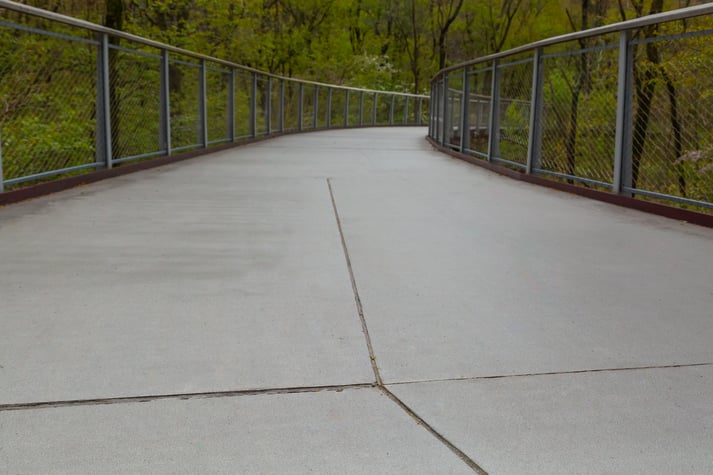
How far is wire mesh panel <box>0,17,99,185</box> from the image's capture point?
6.73 metres

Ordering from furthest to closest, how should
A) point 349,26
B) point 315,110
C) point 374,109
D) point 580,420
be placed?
point 349,26, point 374,109, point 315,110, point 580,420

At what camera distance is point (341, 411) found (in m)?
2.13

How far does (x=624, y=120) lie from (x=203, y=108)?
6.76 metres

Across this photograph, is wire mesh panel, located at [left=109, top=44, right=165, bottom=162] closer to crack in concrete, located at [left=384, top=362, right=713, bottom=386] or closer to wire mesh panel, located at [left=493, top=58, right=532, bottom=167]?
wire mesh panel, located at [left=493, top=58, right=532, bottom=167]

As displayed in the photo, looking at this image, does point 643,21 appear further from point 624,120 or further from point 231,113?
point 231,113

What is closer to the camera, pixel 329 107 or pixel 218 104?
pixel 218 104

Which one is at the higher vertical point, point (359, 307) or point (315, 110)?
point (315, 110)

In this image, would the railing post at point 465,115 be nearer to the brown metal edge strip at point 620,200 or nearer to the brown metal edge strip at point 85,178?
the brown metal edge strip at point 620,200

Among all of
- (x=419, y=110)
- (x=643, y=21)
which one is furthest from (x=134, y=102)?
(x=419, y=110)

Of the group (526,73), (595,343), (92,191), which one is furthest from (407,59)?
(595,343)

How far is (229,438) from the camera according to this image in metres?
1.94

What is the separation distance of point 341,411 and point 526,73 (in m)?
7.78

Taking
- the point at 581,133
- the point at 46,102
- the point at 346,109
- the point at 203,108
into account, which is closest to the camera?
the point at 46,102

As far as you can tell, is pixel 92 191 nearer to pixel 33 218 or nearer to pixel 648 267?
pixel 33 218
